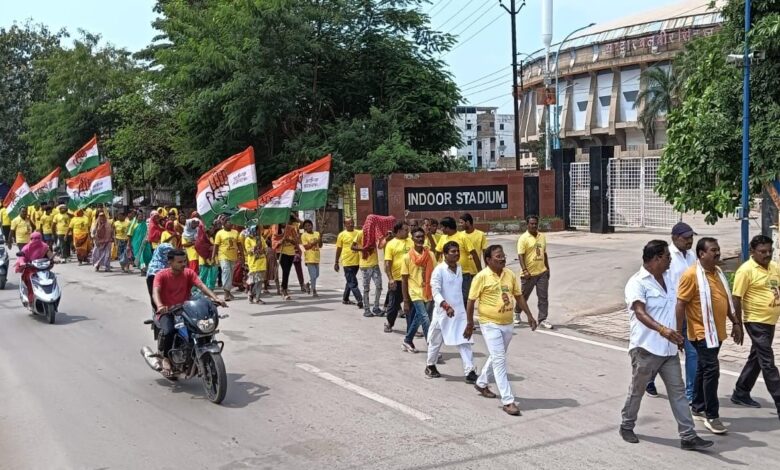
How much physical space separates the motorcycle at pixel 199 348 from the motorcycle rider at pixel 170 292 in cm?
7

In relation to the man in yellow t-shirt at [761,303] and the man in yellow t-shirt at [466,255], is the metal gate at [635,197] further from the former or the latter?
the man in yellow t-shirt at [761,303]

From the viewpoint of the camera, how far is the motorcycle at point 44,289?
12.6m

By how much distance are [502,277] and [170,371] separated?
3596mm

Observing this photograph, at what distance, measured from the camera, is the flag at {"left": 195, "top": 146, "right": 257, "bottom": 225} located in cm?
1416

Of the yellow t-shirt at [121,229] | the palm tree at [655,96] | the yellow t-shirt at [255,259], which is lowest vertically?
the yellow t-shirt at [255,259]

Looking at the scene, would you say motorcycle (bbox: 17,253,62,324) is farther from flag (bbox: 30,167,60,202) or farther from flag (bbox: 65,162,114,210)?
flag (bbox: 30,167,60,202)

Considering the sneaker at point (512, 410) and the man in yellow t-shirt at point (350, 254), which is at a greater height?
the man in yellow t-shirt at point (350, 254)

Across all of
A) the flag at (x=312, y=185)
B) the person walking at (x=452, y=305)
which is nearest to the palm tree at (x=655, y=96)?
the flag at (x=312, y=185)

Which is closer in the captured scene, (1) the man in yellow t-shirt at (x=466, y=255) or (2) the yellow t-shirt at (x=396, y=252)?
(1) the man in yellow t-shirt at (x=466, y=255)

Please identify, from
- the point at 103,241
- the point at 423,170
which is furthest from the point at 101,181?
the point at 423,170

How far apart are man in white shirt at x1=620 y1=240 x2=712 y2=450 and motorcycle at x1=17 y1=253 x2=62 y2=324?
9562mm

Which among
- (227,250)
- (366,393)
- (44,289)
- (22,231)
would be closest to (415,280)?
(366,393)

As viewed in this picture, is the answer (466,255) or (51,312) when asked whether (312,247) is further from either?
(51,312)

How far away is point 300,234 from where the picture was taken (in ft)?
50.2
